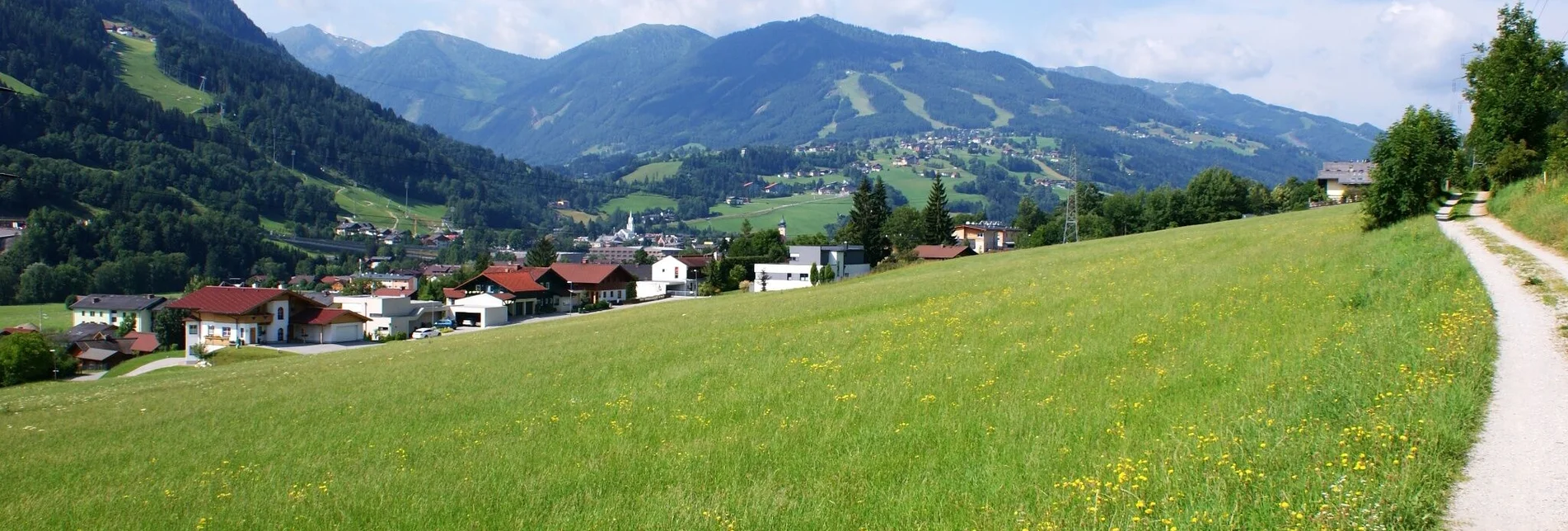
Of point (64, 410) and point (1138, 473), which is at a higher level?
point (1138, 473)

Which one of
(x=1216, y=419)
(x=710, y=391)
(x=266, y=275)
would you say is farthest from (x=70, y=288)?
(x=1216, y=419)

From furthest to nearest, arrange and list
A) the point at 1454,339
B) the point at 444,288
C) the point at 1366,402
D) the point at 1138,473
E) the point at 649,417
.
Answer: the point at 444,288, the point at 649,417, the point at 1454,339, the point at 1366,402, the point at 1138,473

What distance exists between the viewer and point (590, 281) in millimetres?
100000

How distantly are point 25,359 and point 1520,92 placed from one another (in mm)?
83830

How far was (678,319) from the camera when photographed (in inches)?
1419

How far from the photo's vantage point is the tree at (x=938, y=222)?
114 m

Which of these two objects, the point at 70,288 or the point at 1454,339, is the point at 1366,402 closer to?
the point at 1454,339

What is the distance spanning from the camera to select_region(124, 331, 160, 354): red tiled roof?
84.4m

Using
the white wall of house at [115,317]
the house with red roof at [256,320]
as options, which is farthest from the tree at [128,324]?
the house with red roof at [256,320]

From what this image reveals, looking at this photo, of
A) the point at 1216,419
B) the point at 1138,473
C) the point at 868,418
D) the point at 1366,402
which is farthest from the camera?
the point at 868,418

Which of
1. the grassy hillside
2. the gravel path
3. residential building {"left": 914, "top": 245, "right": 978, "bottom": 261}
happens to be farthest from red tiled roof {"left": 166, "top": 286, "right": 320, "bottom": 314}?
the gravel path

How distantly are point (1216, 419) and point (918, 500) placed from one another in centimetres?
424

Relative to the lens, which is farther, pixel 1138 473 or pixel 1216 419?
pixel 1216 419

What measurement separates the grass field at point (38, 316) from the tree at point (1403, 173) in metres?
117
